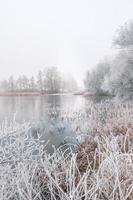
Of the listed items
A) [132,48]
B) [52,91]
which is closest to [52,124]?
[132,48]

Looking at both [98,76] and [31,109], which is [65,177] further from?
[98,76]

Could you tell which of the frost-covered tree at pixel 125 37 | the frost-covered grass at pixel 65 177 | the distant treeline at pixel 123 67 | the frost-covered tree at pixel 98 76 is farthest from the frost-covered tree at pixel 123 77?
the frost-covered tree at pixel 98 76

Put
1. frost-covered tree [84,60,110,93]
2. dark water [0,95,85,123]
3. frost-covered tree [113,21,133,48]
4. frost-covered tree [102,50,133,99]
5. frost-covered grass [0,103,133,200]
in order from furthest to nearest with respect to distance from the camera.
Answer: frost-covered tree [84,60,110,93], frost-covered tree [113,21,133,48], frost-covered tree [102,50,133,99], dark water [0,95,85,123], frost-covered grass [0,103,133,200]

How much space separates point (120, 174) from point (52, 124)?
Result: 1014 cm

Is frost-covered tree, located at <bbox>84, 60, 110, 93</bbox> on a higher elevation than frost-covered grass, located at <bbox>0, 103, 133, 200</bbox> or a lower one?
higher

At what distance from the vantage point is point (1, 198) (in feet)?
6.77

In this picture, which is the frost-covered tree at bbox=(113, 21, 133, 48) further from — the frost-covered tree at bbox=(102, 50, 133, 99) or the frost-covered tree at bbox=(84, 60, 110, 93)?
the frost-covered tree at bbox=(84, 60, 110, 93)

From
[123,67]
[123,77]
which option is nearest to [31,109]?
[123,77]

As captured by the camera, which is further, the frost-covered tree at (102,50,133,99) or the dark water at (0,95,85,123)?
the frost-covered tree at (102,50,133,99)

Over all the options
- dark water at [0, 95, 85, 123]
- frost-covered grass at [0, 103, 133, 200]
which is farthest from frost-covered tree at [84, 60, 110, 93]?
frost-covered grass at [0, 103, 133, 200]

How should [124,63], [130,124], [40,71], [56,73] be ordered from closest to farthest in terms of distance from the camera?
1. [130,124]
2. [124,63]
3. [56,73]
4. [40,71]

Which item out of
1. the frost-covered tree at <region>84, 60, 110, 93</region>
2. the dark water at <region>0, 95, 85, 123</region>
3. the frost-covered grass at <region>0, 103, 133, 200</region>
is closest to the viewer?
the frost-covered grass at <region>0, 103, 133, 200</region>

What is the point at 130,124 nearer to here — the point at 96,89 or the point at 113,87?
the point at 113,87

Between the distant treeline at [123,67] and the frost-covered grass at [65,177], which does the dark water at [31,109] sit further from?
the distant treeline at [123,67]
